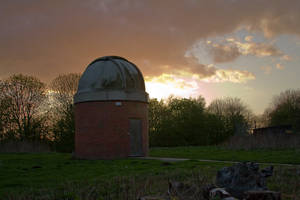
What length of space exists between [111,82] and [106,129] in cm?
250


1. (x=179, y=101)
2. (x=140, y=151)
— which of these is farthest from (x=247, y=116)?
(x=140, y=151)

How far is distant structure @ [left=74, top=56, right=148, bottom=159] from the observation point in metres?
17.7

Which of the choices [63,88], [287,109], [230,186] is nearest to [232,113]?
[287,109]

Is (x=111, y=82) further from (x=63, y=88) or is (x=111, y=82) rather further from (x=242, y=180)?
(x=63, y=88)

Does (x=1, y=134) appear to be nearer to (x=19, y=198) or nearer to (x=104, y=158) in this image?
(x=104, y=158)

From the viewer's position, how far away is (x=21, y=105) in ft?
114

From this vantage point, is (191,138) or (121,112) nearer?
(121,112)

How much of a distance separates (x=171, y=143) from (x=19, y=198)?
1464 inches

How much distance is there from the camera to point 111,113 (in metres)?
17.7

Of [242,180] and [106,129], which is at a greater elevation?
[106,129]

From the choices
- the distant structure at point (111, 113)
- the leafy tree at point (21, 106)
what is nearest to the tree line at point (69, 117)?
the leafy tree at point (21, 106)

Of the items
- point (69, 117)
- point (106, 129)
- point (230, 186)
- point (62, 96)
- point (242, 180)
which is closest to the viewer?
point (242, 180)

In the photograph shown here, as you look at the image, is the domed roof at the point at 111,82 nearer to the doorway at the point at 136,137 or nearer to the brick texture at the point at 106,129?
the brick texture at the point at 106,129

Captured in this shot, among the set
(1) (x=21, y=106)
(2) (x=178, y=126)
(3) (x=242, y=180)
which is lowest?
(3) (x=242, y=180)
